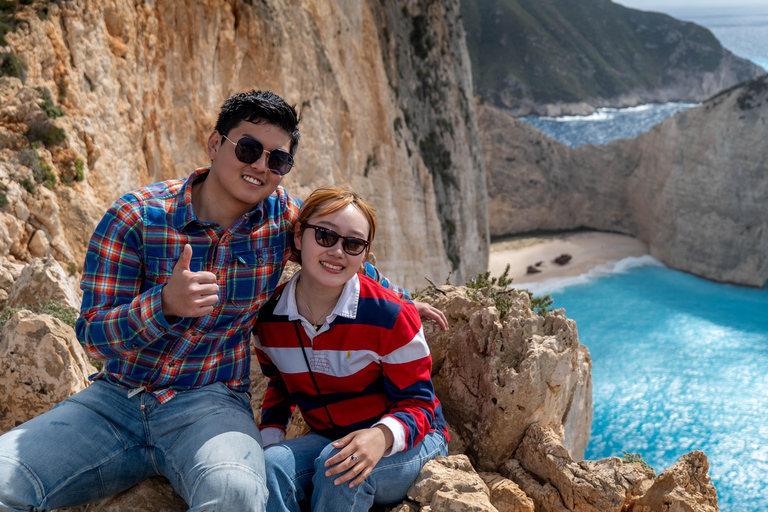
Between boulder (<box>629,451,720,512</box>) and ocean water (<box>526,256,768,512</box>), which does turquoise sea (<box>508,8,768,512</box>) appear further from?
boulder (<box>629,451,720,512</box>)

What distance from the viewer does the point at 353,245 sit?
7.73 feet

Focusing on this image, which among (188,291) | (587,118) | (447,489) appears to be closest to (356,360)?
(447,489)

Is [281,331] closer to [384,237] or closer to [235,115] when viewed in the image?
[235,115]

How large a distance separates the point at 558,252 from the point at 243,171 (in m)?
28.6

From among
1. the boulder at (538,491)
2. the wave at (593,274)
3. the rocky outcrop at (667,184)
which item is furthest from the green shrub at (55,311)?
the rocky outcrop at (667,184)

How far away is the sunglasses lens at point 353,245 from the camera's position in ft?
7.72

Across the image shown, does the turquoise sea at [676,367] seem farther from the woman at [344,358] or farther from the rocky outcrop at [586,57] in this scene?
the rocky outcrop at [586,57]

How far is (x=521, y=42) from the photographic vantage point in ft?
222

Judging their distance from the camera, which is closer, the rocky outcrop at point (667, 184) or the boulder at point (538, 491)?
the boulder at point (538, 491)

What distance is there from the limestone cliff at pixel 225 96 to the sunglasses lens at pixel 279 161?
3.75m

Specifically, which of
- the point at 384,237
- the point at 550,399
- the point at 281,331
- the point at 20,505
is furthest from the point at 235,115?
the point at 384,237

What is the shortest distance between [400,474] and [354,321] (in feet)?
2.24

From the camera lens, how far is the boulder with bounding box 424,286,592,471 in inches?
124

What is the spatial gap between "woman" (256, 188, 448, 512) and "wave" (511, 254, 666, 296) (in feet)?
75.1
